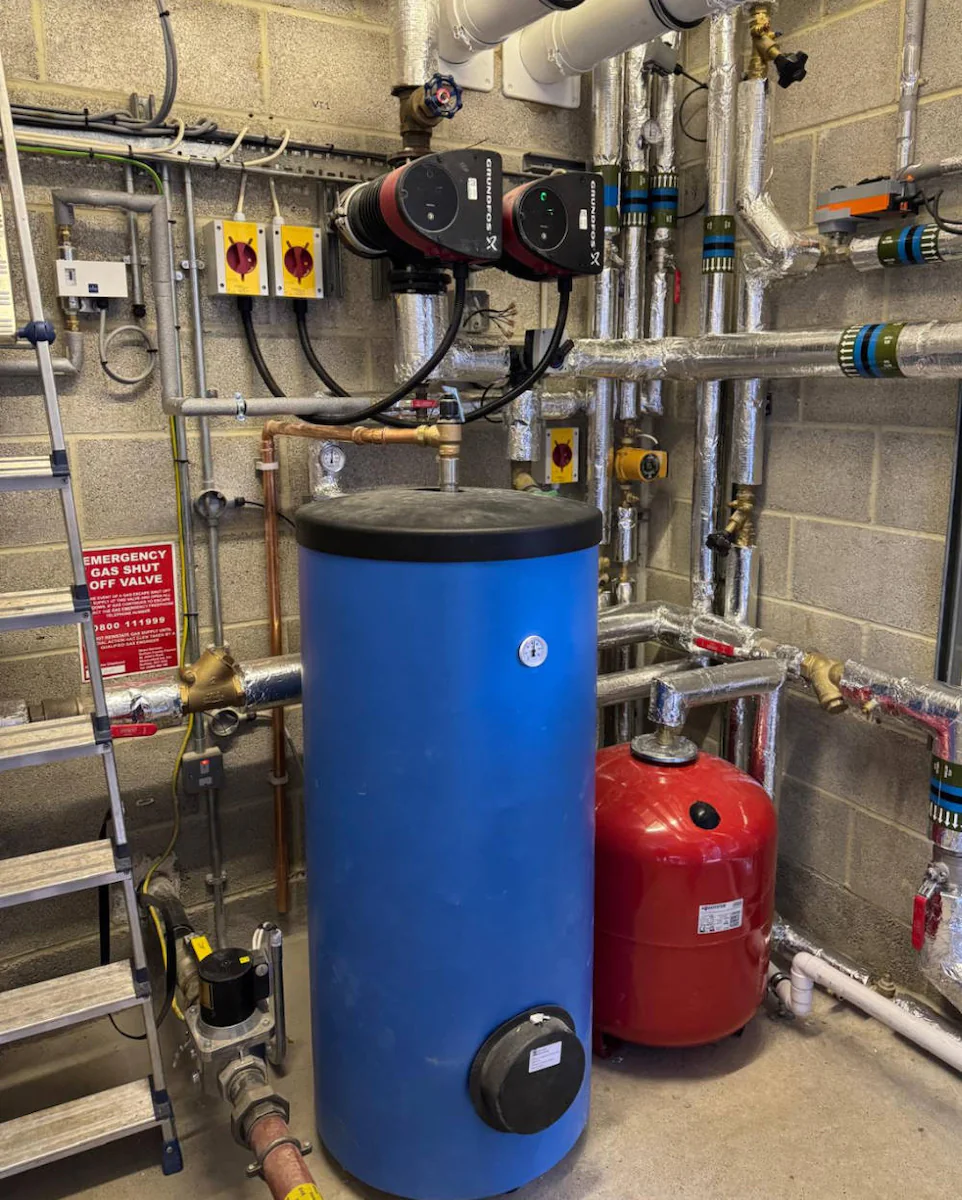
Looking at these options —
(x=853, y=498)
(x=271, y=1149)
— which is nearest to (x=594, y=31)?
(x=853, y=498)

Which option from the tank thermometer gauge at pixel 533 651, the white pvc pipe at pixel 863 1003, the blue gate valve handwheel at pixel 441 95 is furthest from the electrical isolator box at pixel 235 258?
the white pvc pipe at pixel 863 1003

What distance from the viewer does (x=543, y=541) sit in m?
1.29

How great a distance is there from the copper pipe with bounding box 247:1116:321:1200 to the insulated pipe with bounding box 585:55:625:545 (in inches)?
53.2

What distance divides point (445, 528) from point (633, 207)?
1.28m

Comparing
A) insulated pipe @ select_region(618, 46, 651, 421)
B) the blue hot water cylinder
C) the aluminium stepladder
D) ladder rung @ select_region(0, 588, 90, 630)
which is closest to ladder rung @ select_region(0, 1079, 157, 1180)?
the aluminium stepladder

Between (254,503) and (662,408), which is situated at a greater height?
(662,408)

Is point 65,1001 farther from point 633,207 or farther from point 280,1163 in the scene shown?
point 633,207

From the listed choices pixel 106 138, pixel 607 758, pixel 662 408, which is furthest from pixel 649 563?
pixel 106 138

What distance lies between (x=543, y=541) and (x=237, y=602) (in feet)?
3.22

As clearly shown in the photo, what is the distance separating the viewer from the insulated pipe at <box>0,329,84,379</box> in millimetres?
1688

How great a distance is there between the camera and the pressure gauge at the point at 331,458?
1914mm

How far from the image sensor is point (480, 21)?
1837mm

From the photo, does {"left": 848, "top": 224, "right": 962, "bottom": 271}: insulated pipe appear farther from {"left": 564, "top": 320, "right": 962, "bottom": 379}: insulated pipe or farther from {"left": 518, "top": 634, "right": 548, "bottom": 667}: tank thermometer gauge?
{"left": 518, "top": 634, "right": 548, "bottom": 667}: tank thermometer gauge

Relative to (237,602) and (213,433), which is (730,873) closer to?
(237,602)
